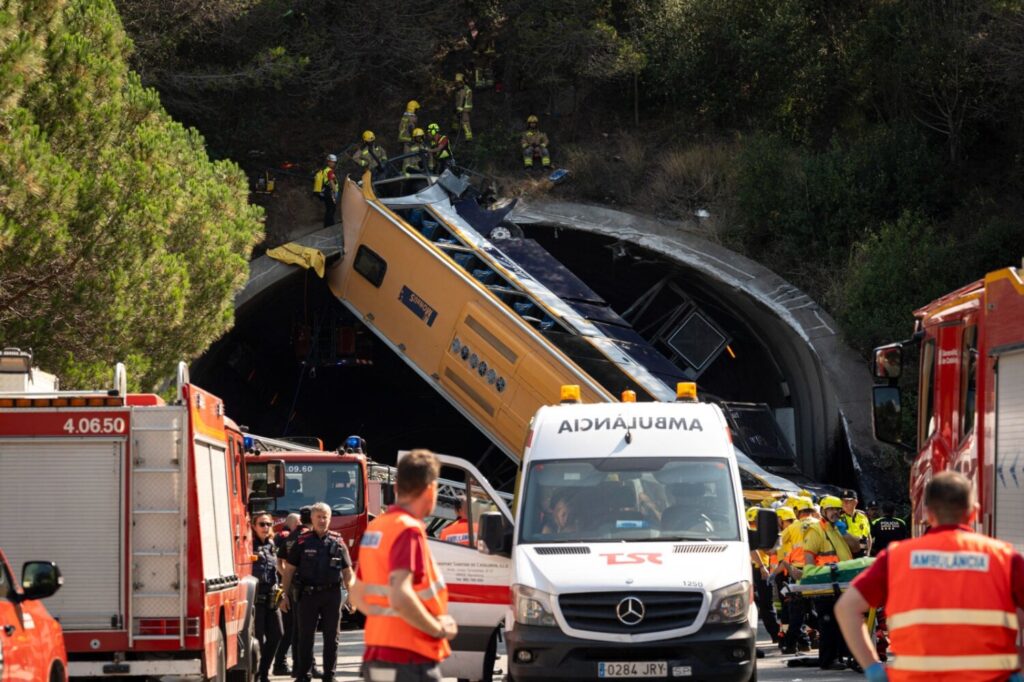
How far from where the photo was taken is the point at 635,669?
34.4 ft

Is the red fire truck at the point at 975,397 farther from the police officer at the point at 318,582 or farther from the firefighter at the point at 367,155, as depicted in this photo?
the firefighter at the point at 367,155

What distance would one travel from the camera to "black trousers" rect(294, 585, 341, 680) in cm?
1370

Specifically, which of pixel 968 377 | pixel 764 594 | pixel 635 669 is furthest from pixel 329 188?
pixel 968 377

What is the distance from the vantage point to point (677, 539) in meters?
11.3

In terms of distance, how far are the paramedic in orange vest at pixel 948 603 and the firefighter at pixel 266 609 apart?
33.4 ft

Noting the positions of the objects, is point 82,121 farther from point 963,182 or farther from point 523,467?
point 963,182

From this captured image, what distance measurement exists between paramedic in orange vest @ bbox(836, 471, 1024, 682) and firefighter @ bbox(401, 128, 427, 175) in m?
23.3

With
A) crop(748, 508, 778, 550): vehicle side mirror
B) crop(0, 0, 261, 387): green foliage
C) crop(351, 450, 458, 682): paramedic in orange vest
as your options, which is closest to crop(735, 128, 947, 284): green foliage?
crop(0, 0, 261, 387): green foliage

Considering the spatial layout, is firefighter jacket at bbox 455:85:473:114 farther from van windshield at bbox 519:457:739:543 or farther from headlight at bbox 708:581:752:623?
headlight at bbox 708:581:752:623

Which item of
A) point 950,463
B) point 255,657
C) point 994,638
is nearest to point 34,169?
point 255,657

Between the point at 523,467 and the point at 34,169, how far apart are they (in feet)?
23.7

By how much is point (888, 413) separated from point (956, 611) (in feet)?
19.6

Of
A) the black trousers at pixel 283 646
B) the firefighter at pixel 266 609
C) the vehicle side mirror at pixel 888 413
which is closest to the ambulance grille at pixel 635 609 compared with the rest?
the vehicle side mirror at pixel 888 413

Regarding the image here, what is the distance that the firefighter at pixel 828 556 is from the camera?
1477 cm
